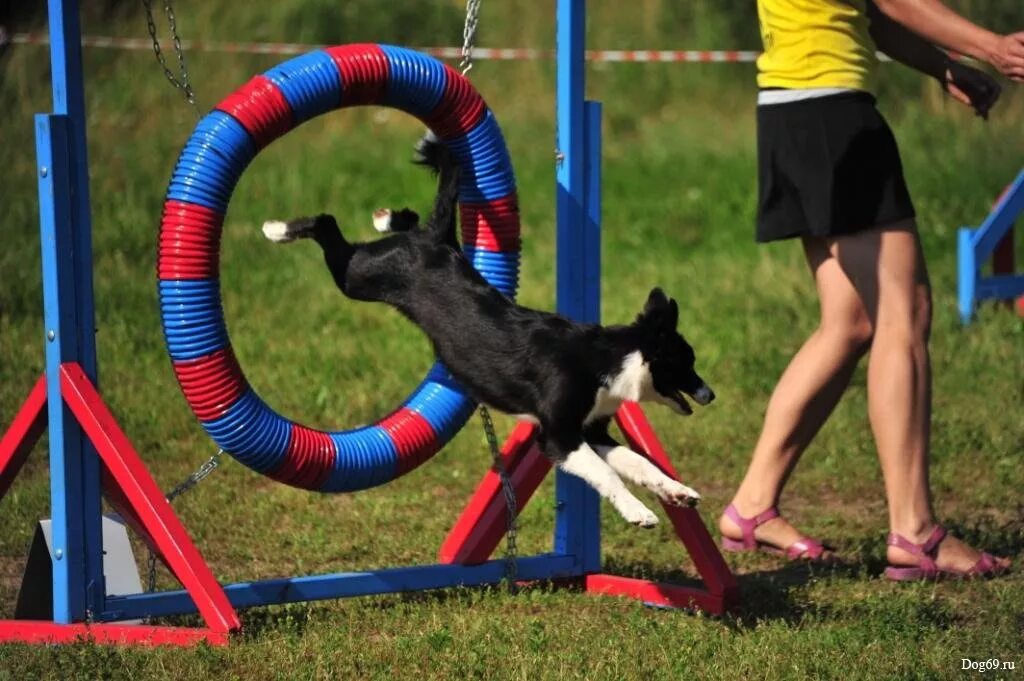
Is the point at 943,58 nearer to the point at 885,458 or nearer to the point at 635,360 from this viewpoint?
the point at 885,458

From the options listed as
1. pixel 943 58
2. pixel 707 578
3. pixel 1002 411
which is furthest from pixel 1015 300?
pixel 707 578

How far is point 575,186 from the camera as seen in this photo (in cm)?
448

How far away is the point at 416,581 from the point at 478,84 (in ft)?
30.9

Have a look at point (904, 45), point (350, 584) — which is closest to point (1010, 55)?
point (904, 45)

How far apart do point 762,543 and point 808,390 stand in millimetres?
545

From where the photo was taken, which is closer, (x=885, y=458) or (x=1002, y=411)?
(x=885, y=458)

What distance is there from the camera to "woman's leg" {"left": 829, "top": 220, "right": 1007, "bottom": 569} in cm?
466

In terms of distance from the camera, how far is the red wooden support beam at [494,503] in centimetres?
447

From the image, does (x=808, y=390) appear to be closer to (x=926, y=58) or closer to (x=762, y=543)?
(x=762, y=543)

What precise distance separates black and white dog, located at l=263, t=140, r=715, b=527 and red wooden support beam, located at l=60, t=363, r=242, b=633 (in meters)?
0.83

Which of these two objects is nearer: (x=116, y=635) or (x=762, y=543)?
(x=116, y=635)

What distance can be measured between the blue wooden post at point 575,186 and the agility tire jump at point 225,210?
0.48 ft

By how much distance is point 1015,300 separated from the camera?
8.37 m

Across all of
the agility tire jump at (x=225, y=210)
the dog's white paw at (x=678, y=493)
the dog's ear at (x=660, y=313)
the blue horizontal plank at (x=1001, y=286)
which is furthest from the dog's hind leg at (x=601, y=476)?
the blue horizontal plank at (x=1001, y=286)
